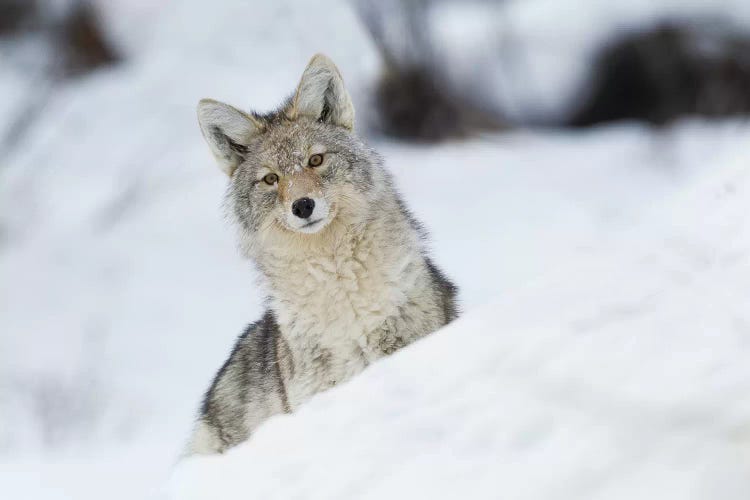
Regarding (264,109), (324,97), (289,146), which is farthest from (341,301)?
(264,109)

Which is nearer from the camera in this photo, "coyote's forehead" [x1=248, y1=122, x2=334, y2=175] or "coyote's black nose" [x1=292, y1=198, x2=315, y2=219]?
"coyote's black nose" [x1=292, y1=198, x2=315, y2=219]

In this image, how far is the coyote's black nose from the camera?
422cm

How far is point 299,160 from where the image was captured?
4.48 m

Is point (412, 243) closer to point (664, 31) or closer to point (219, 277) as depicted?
point (219, 277)

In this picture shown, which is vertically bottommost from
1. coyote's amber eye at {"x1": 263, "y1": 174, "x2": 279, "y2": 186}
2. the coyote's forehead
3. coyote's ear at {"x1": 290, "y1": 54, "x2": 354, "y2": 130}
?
coyote's amber eye at {"x1": 263, "y1": 174, "x2": 279, "y2": 186}

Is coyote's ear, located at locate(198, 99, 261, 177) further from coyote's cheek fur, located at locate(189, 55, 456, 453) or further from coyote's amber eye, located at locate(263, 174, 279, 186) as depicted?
coyote's amber eye, located at locate(263, 174, 279, 186)

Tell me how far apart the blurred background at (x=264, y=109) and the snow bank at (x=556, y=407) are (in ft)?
19.5

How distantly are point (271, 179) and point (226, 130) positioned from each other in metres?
0.53

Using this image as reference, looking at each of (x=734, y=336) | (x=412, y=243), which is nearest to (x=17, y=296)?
(x=412, y=243)

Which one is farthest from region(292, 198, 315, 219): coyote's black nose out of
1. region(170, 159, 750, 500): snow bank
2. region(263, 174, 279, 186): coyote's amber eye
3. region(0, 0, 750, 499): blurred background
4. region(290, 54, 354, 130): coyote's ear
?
region(0, 0, 750, 499): blurred background

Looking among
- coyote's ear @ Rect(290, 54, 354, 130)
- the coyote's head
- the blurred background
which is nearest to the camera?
the coyote's head

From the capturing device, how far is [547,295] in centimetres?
316

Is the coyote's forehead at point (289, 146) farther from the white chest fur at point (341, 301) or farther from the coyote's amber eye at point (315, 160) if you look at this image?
the white chest fur at point (341, 301)

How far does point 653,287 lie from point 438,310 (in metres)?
1.45
